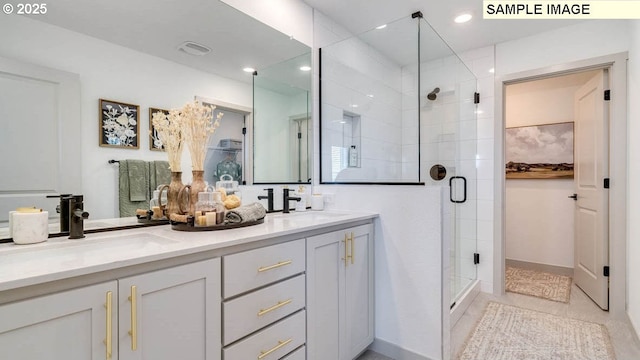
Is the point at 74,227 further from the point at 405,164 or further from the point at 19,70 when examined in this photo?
the point at 405,164

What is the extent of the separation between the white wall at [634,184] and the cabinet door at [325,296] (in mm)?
2016

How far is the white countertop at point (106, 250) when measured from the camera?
0.76 meters

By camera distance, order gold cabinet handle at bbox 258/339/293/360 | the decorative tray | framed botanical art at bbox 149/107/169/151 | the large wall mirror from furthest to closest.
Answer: framed botanical art at bbox 149/107/169/151, the decorative tray, gold cabinet handle at bbox 258/339/293/360, the large wall mirror

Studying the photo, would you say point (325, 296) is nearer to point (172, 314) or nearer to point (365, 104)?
point (172, 314)

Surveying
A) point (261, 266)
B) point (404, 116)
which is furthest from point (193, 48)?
point (404, 116)

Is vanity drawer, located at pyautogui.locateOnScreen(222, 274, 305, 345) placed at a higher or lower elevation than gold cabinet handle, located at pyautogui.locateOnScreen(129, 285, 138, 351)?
lower

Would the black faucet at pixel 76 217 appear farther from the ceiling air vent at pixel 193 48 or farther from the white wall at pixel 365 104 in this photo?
the white wall at pixel 365 104

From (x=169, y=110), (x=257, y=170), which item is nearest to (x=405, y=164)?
(x=257, y=170)

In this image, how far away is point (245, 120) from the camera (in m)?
1.94

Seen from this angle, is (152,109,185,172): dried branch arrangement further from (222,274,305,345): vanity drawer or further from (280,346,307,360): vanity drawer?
(280,346,307,360): vanity drawer

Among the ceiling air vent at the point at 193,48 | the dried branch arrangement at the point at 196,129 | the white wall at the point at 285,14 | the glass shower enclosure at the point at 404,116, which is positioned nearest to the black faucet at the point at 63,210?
the dried branch arrangement at the point at 196,129

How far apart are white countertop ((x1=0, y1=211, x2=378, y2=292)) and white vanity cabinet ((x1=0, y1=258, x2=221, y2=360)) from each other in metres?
0.06

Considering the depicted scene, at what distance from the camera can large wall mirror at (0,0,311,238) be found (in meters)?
1.13

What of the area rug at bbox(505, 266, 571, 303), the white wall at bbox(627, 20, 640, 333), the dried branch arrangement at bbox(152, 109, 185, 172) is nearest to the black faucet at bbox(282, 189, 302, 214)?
the dried branch arrangement at bbox(152, 109, 185, 172)
